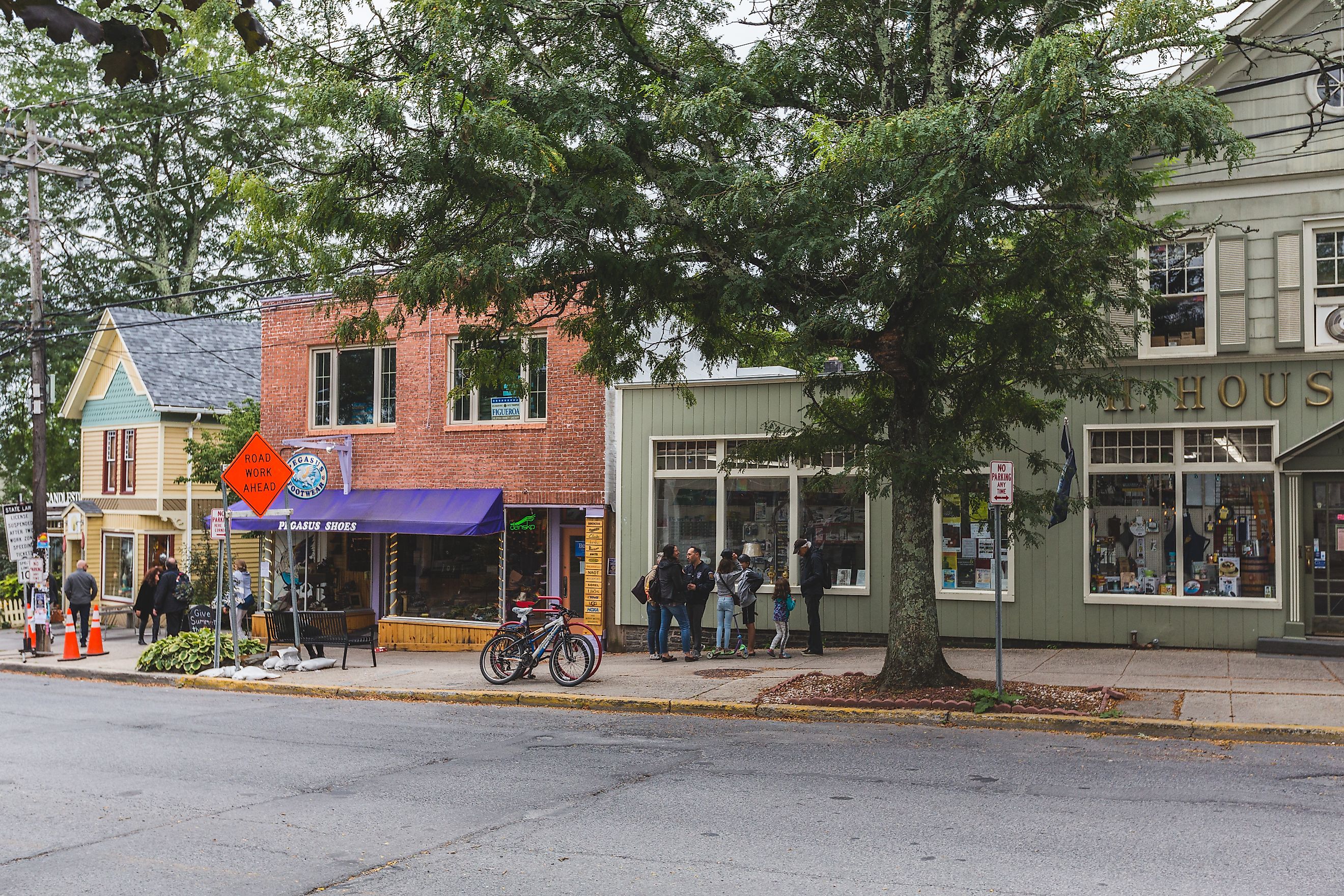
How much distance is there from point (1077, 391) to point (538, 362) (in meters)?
6.37

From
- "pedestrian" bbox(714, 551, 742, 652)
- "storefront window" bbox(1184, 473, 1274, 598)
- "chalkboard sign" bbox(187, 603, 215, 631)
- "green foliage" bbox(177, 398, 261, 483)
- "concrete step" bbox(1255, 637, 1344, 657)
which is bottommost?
"chalkboard sign" bbox(187, 603, 215, 631)

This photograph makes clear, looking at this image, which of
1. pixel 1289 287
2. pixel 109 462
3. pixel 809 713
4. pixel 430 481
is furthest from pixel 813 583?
pixel 109 462

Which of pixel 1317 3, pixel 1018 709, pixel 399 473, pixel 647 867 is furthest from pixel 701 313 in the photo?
pixel 399 473

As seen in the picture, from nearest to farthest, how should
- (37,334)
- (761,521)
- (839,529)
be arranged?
(839,529) < (761,521) < (37,334)

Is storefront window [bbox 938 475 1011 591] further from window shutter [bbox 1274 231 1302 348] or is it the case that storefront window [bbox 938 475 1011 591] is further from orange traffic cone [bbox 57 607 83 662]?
orange traffic cone [bbox 57 607 83 662]

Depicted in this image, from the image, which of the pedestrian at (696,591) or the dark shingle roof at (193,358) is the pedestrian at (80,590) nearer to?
the dark shingle roof at (193,358)

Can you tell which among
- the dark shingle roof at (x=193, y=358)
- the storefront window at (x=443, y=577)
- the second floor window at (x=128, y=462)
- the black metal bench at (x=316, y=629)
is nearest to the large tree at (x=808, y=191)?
the black metal bench at (x=316, y=629)

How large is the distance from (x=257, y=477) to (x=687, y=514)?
22.4 feet

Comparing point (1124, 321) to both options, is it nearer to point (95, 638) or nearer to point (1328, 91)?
point (1328, 91)

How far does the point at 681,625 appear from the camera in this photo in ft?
55.7

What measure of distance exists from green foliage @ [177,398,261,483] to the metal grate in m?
17.7

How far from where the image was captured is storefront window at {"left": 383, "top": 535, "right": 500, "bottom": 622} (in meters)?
21.4

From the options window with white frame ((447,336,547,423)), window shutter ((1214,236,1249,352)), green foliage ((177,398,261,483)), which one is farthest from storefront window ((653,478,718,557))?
green foliage ((177,398,261,483))

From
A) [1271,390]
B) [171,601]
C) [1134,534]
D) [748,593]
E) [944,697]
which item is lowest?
[944,697]
